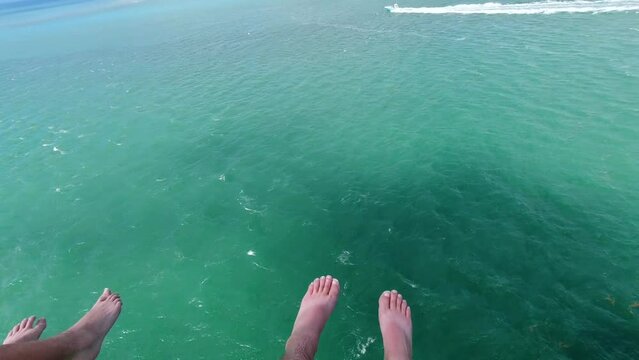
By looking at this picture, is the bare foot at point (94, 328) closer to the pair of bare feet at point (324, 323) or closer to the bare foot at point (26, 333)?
the bare foot at point (26, 333)

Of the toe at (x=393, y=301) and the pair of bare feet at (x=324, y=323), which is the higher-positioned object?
the pair of bare feet at (x=324, y=323)

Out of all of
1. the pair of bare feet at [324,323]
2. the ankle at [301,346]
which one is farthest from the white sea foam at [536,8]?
the ankle at [301,346]

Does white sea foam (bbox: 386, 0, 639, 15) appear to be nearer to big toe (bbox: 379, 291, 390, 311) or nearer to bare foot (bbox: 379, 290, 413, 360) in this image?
big toe (bbox: 379, 291, 390, 311)

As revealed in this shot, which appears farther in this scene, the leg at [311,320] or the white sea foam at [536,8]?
the white sea foam at [536,8]

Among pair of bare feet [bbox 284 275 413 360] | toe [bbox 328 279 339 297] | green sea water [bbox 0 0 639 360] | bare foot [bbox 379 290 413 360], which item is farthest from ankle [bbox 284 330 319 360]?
green sea water [bbox 0 0 639 360]

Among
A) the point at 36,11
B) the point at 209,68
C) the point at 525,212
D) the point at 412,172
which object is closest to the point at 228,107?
the point at 209,68

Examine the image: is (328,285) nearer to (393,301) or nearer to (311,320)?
(311,320)
